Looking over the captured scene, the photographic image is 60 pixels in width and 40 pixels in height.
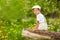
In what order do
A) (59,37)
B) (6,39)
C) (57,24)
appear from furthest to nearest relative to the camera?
(57,24) → (6,39) → (59,37)

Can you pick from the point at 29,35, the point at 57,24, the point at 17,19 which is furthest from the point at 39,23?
the point at 17,19

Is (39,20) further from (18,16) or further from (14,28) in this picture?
(18,16)

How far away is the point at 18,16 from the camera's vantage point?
1354 cm

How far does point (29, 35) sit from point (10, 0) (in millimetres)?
5623

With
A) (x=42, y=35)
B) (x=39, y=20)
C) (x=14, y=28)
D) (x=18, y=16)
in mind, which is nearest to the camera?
(x=42, y=35)

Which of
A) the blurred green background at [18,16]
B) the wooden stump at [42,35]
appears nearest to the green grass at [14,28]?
the blurred green background at [18,16]

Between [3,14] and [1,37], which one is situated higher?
[3,14]

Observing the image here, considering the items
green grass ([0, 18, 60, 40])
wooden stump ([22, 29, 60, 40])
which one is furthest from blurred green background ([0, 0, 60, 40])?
wooden stump ([22, 29, 60, 40])

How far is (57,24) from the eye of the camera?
11.5m

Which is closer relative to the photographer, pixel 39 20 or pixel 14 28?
pixel 39 20

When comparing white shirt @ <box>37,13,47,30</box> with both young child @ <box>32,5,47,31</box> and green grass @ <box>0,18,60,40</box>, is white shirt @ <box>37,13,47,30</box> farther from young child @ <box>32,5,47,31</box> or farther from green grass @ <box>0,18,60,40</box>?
green grass @ <box>0,18,60,40</box>

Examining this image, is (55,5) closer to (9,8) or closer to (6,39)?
(6,39)

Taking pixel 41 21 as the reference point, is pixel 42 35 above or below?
below

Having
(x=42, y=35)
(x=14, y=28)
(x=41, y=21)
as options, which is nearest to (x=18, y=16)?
(x=14, y=28)
